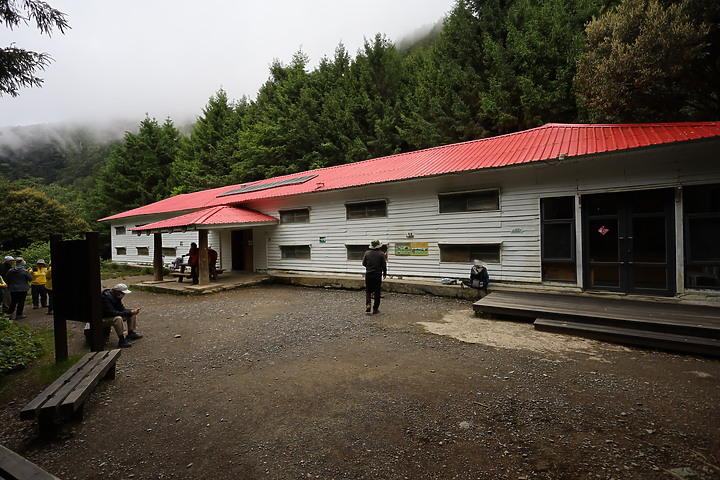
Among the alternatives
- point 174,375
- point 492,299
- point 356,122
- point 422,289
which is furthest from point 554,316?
point 356,122

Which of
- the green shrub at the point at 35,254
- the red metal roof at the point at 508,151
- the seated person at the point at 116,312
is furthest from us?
the green shrub at the point at 35,254

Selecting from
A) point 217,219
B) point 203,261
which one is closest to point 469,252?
point 217,219

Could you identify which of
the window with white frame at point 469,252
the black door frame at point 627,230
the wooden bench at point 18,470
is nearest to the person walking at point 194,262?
the window with white frame at point 469,252

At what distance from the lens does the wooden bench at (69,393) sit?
9.91ft

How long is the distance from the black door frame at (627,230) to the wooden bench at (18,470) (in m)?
9.94

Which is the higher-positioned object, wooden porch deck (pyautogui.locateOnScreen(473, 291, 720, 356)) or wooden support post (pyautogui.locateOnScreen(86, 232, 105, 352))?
wooden support post (pyautogui.locateOnScreen(86, 232, 105, 352))

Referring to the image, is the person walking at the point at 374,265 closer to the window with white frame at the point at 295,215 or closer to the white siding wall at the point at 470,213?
the white siding wall at the point at 470,213

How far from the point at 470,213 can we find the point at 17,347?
10608 mm

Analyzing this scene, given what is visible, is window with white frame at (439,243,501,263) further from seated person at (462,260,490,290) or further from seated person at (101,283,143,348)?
seated person at (101,283,143,348)

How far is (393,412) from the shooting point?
3.48 m

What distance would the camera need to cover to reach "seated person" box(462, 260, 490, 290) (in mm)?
8852

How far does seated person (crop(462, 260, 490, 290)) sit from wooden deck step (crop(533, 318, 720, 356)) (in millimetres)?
2435

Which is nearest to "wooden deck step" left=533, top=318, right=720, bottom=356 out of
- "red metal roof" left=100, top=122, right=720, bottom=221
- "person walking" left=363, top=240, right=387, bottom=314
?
"person walking" left=363, top=240, right=387, bottom=314

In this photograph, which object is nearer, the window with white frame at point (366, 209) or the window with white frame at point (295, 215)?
the window with white frame at point (366, 209)
